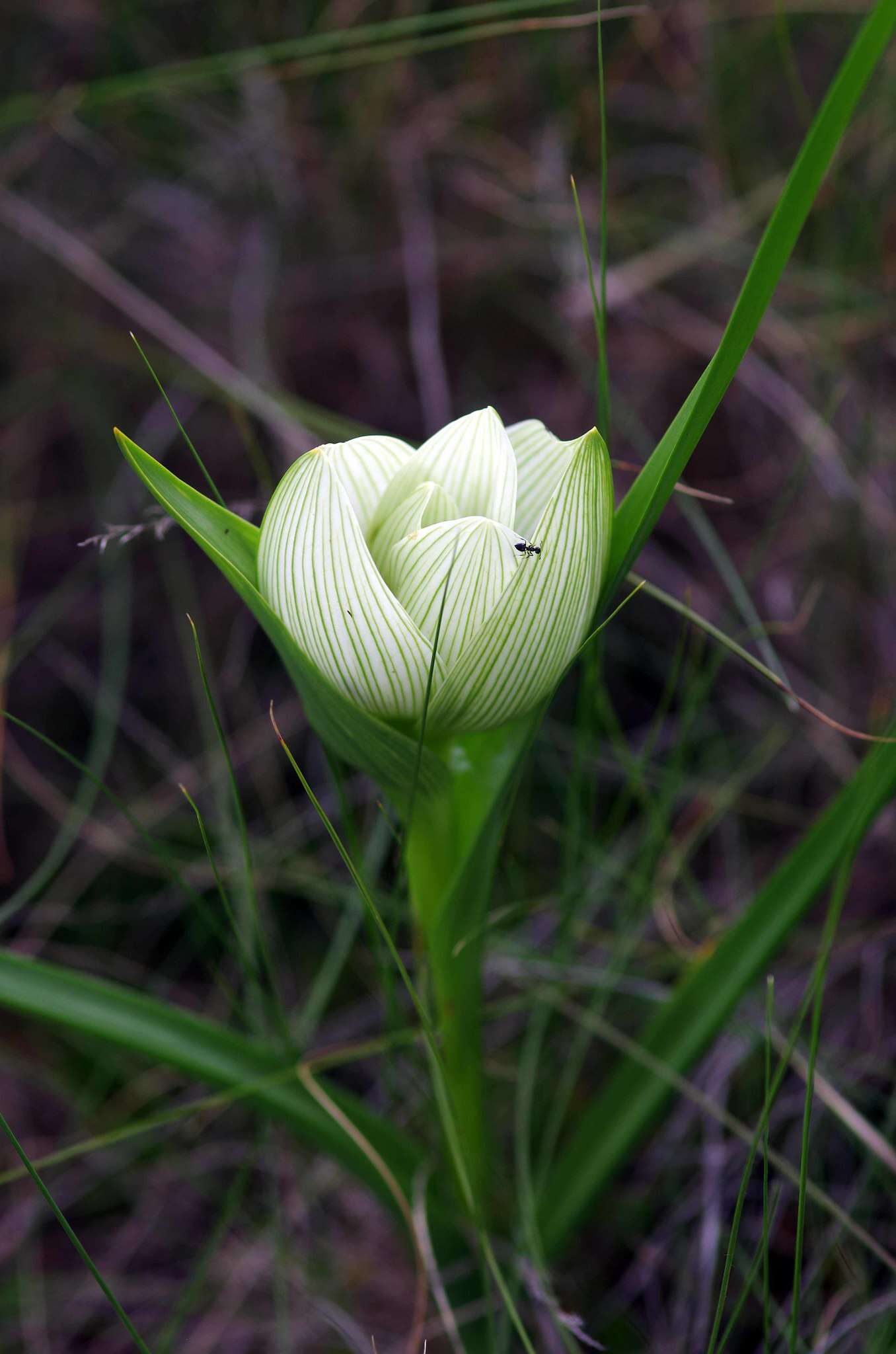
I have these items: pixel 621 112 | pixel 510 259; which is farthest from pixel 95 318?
pixel 621 112

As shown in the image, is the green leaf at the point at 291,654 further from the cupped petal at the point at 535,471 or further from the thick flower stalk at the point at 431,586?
the cupped petal at the point at 535,471

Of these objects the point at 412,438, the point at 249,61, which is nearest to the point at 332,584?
the point at 249,61

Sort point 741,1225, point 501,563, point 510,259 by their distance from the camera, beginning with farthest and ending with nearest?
1. point 510,259
2. point 741,1225
3. point 501,563

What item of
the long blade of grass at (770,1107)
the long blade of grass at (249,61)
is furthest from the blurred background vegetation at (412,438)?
the long blade of grass at (770,1107)

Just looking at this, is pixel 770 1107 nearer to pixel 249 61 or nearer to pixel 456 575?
pixel 456 575

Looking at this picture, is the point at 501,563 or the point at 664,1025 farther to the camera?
the point at 664,1025

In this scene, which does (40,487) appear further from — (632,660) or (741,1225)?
(741,1225)
